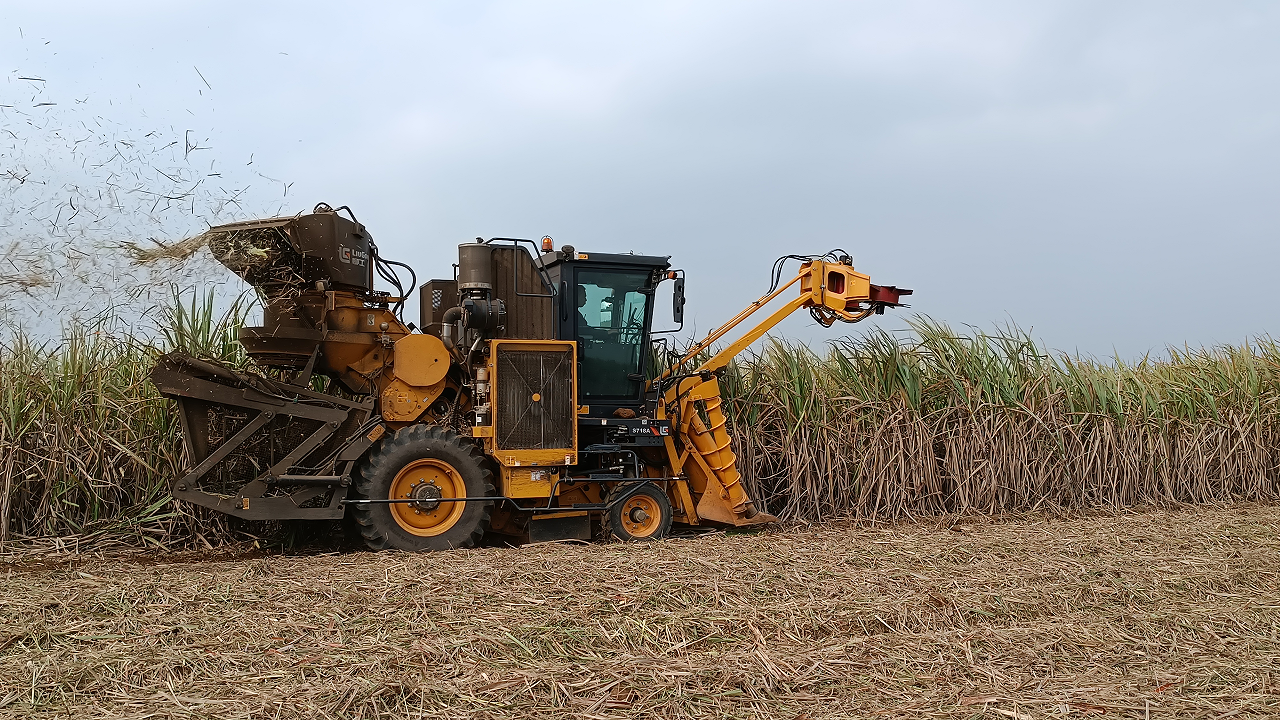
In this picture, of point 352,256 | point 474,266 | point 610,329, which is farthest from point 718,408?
point 352,256

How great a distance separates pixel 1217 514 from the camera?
8594 millimetres

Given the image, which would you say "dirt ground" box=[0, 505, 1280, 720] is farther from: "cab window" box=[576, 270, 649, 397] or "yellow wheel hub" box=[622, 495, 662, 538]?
"cab window" box=[576, 270, 649, 397]

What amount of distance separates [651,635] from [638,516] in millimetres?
3305

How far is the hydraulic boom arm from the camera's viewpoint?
773 centimetres

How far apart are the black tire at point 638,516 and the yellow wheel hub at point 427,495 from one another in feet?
3.68

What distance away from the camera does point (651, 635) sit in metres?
4.08

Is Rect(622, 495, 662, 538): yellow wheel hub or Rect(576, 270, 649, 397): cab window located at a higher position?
Rect(576, 270, 649, 397): cab window

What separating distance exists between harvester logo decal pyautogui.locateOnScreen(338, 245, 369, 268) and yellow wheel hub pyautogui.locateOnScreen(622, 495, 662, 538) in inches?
102

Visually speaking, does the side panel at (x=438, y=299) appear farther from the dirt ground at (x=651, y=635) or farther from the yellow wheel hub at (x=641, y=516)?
the dirt ground at (x=651, y=635)

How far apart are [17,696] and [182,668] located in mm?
525

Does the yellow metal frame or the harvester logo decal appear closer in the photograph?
the harvester logo decal

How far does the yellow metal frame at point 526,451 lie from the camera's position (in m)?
7.02

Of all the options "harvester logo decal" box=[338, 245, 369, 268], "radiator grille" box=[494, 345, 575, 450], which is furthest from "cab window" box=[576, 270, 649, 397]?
"harvester logo decal" box=[338, 245, 369, 268]

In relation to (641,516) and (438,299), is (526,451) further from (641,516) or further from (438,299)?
(438,299)
